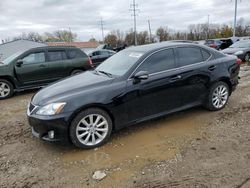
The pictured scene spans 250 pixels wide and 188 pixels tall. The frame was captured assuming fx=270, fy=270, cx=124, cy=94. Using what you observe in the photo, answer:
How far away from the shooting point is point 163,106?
16.1 feet

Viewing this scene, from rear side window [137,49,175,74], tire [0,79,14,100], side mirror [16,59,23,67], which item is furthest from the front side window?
rear side window [137,49,175,74]

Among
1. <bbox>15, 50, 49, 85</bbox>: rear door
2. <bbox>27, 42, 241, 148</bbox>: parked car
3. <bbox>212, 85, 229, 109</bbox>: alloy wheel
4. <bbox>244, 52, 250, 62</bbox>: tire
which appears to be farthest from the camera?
<bbox>244, 52, 250, 62</bbox>: tire

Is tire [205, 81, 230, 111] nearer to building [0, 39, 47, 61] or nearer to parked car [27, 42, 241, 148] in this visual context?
parked car [27, 42, 241, 148]

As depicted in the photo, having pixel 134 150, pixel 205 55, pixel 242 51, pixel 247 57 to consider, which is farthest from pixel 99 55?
pixel 134 150

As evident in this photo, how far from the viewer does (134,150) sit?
4.18m

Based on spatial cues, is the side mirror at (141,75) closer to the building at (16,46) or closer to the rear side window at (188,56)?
the rear side window at (188,56)

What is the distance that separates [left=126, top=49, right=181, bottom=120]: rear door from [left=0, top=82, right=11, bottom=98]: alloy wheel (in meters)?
5.50

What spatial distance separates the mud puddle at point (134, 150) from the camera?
367cm

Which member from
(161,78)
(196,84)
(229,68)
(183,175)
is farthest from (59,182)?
(229,68)

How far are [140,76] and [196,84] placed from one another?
1.41 meters

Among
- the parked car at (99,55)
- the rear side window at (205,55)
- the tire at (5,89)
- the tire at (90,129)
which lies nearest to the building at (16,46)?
the parked car at (99,55)

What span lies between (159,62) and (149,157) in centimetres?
187

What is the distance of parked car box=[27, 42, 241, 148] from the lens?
411 cm

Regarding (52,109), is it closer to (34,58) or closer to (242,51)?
(34,58)
